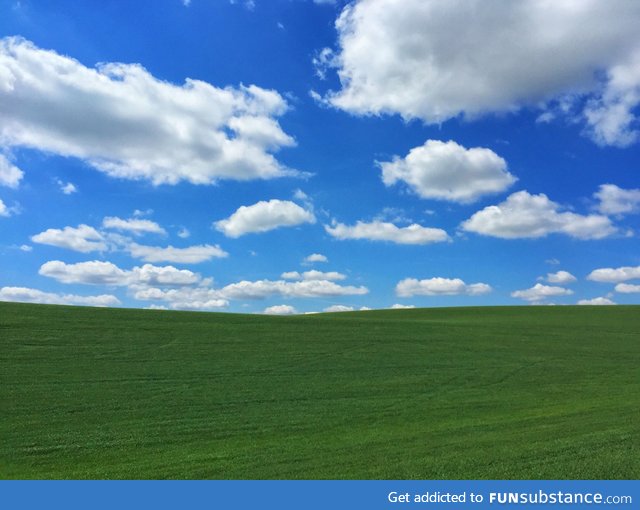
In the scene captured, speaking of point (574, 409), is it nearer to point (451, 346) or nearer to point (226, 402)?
point (226, 402)

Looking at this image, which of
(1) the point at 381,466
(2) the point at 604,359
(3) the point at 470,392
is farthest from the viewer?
(2) the point at 604,359

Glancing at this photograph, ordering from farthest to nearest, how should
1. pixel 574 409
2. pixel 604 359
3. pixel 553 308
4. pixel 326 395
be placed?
pixel 553 308
pixel 604 359
pixel 326 395
pixel 574 409

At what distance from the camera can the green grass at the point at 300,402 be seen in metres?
9.83

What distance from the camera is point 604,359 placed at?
2467cm

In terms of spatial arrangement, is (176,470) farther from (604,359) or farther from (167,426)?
(604,359)

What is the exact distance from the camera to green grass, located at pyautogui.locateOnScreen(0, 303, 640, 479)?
9.83m

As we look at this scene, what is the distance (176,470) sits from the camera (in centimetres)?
960

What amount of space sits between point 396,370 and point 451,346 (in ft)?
23.6

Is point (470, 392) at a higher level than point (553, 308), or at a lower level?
lower

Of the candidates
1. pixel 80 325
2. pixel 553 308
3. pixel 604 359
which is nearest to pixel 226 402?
pixel 80 325

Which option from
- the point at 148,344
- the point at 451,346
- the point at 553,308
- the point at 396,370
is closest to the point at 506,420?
the point at 396,370

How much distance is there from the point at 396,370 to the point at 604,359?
36.8 feet

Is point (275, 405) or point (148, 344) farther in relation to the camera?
point (148, 344)

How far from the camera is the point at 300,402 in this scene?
1512 centimetres
